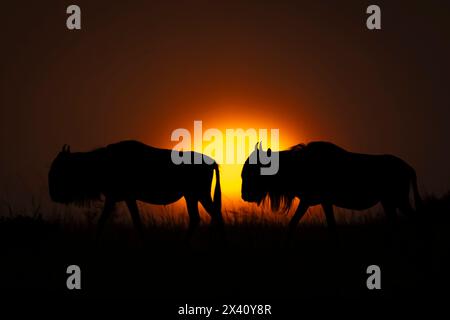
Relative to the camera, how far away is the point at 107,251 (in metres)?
9.92

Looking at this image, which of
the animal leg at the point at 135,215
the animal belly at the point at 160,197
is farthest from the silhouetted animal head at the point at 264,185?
the animal leg at the point at 135,215

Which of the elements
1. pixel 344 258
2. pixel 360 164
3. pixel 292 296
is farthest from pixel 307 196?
pixel 292 296

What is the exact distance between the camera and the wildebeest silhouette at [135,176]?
1162cm

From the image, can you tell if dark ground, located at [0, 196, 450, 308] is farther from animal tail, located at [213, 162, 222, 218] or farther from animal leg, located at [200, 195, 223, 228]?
animal tail, located at [213, 162, 222, 218]

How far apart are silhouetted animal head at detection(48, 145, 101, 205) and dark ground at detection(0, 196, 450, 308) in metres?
0.59

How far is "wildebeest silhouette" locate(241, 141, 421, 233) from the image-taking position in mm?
11219

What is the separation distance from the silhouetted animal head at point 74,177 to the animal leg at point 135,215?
0.92 m

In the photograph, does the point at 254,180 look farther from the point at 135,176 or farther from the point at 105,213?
the point at 105,213

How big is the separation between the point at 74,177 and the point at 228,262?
4117mm

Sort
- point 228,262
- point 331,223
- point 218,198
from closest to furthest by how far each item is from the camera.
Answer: point 228,262 < point 331,223 < point 218,198

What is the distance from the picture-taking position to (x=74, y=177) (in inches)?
463
